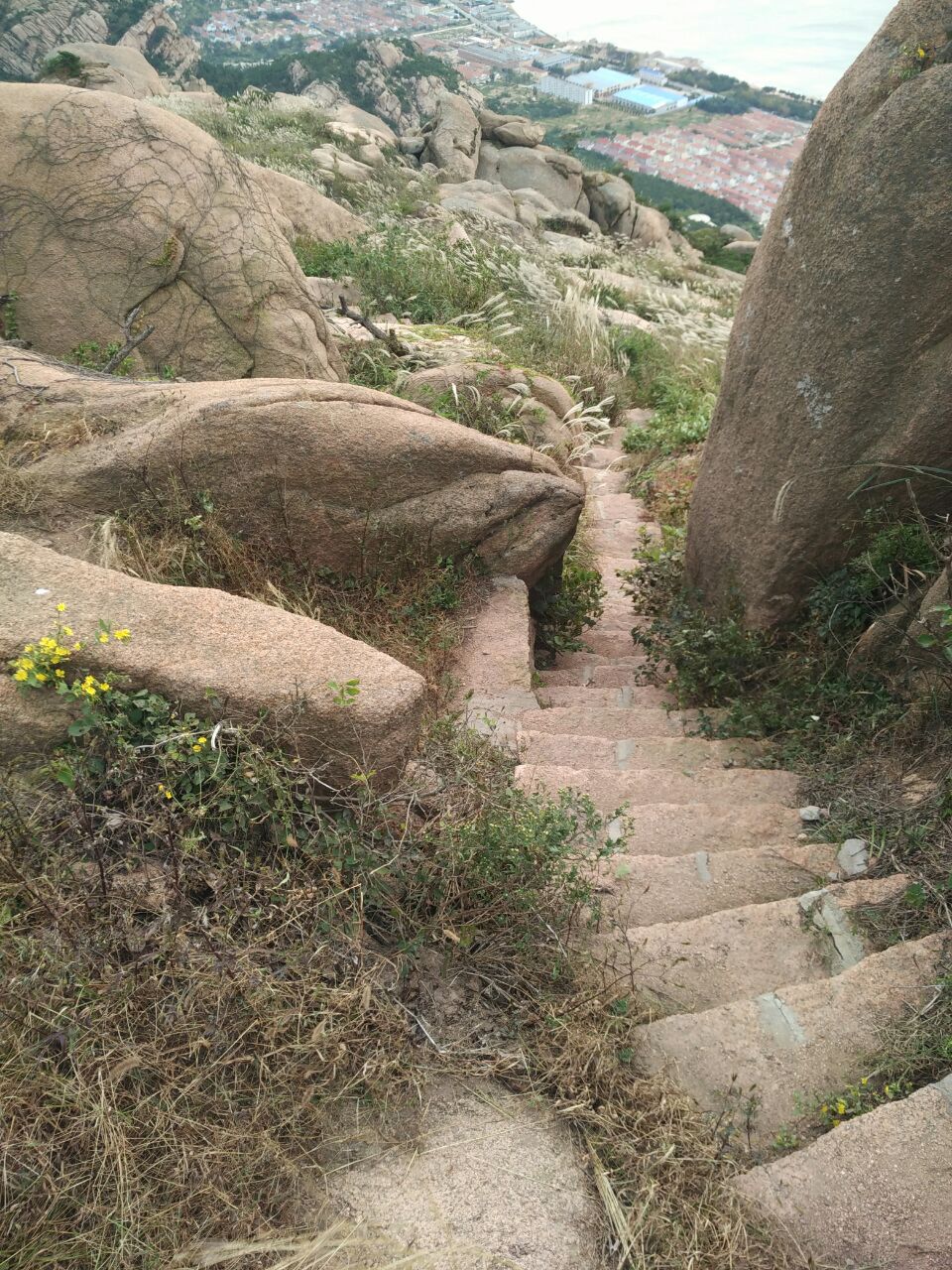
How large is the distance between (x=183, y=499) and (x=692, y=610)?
8.84ft

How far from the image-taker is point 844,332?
371cm

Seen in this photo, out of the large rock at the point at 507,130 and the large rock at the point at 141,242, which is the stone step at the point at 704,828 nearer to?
the large rock at the point at 141,242

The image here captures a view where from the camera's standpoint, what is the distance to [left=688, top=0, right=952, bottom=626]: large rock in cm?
340

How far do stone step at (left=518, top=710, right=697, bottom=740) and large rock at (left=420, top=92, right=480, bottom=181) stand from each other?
2379 centimetres

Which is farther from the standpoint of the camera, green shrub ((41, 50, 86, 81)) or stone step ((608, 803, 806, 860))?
green shrub ((41, 50, 86, 81))

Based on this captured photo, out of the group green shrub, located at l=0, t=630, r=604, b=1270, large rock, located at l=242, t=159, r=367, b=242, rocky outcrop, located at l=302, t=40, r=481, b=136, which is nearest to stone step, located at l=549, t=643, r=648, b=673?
green shrub, located at l=0, t=630, r=604, b=1270

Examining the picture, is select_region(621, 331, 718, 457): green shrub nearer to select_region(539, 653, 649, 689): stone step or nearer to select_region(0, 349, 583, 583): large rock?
select_region(539, 653, 649, 689): stone step

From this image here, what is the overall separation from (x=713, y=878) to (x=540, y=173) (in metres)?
27.9

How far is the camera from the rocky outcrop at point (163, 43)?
27500 mm

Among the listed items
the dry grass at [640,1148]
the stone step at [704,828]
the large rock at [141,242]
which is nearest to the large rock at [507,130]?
the large rock at [141,242]

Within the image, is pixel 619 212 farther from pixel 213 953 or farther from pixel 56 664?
pixel 213 953

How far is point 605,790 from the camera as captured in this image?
11.7 feet

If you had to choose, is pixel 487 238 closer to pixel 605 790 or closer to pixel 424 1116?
pixel 605 790

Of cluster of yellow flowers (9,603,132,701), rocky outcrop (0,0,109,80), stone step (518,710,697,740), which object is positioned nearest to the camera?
cluster of yellow flowers (9,603,132,701)
